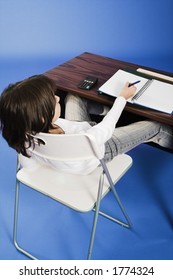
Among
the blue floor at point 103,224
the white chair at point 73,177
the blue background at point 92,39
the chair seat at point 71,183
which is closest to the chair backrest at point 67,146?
the white chair at point 73,177

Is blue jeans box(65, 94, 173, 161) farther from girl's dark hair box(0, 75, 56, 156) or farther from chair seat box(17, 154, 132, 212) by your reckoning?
girl's dark hair box(0, 75, 56, 156)

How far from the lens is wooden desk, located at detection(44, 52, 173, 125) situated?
1350 millimetres

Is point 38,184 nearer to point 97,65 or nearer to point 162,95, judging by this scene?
point 162,95

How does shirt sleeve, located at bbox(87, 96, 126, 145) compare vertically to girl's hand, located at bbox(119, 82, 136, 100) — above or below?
below

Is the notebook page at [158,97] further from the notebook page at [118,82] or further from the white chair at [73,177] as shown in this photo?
the white chair at [73,177]

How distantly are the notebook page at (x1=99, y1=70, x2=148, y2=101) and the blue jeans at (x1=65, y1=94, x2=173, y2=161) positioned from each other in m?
0.16

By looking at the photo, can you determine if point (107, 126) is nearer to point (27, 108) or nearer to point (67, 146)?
point (67, 146)

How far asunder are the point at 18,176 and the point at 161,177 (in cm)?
96

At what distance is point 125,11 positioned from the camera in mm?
3180

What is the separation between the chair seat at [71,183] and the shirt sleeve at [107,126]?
0.25m

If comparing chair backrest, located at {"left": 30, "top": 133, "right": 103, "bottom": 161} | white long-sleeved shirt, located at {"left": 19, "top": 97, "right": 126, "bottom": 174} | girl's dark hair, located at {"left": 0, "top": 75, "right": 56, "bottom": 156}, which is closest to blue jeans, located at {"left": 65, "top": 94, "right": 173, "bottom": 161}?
white long-sleeved shirt, located at {"left": 19, "top": 97, "right": 126, "bottom": 174}

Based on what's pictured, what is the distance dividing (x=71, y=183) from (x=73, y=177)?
0.04 metres

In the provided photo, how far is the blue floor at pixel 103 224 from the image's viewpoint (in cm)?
155

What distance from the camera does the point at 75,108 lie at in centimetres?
160
